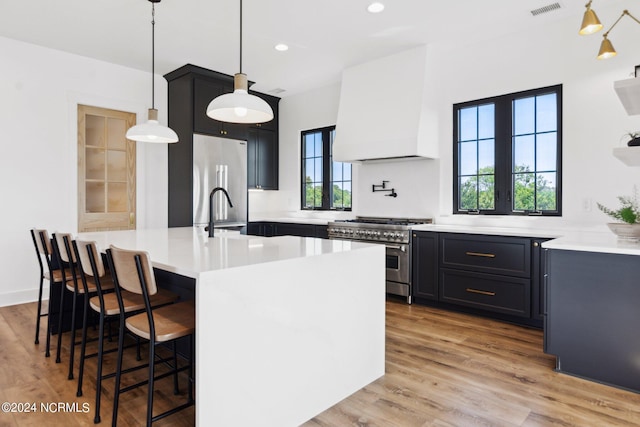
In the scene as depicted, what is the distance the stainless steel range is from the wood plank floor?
113cm

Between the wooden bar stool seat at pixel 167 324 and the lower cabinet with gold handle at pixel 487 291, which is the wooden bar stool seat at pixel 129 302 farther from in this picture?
the lower cabinet with gold handle at pixel 487 291

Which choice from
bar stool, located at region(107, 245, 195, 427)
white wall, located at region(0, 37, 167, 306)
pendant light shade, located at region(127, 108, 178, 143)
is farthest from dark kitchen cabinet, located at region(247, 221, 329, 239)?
bar stool, located at region(107, 245, 195, 427)

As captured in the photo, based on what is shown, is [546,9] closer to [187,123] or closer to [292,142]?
[292,142]

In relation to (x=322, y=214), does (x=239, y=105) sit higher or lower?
higher

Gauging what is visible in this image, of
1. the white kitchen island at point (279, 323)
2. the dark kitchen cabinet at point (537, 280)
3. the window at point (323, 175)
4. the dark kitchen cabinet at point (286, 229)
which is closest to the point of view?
the white kitchen island at point (279, 323)

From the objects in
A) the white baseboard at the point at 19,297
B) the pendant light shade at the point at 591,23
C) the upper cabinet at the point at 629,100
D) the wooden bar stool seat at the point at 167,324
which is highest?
the pendant light shade at the point at 591,23

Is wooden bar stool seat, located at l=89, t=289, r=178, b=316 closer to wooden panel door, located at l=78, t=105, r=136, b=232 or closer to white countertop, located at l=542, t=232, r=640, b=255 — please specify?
white countertop, located at l=542, t=232, r=640, b=255

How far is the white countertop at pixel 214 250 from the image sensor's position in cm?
172

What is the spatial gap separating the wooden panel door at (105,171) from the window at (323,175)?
98.0 inches

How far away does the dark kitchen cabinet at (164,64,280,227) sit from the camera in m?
5.04

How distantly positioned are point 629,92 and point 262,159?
4.91 m

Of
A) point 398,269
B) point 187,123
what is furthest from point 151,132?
point 398,269

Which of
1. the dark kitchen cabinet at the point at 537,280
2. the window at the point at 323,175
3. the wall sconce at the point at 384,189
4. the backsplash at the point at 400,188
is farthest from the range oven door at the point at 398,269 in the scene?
the window at the point at 323,175

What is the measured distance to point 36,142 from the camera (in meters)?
4.38
